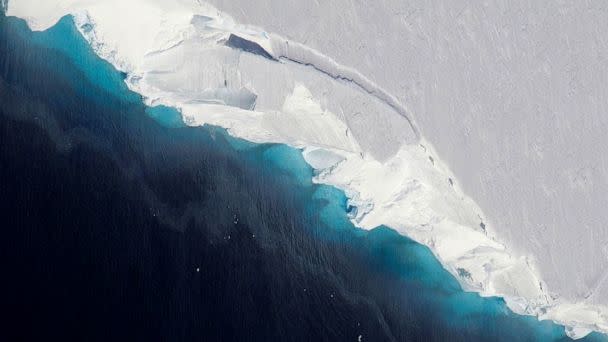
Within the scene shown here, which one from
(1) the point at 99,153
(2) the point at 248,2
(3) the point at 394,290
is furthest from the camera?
(3) the point at 394,290

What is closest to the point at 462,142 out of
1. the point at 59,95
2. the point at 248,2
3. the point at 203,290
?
the point at 248,2

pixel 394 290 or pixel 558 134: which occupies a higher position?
pixel 558 134

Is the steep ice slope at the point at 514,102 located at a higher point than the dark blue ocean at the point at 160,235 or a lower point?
higher

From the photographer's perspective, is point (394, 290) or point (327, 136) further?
point (394, 290)

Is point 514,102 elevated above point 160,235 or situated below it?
above

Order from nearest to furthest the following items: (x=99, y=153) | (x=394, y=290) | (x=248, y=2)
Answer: (x=248, y=2)
(x=99, y=153)
(x=394, y=290)

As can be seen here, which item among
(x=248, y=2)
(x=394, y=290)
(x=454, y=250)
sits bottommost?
(x=394, y=290)

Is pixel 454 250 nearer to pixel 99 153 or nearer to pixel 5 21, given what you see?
pixel 99 153

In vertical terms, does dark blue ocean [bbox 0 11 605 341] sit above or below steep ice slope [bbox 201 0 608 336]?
below
